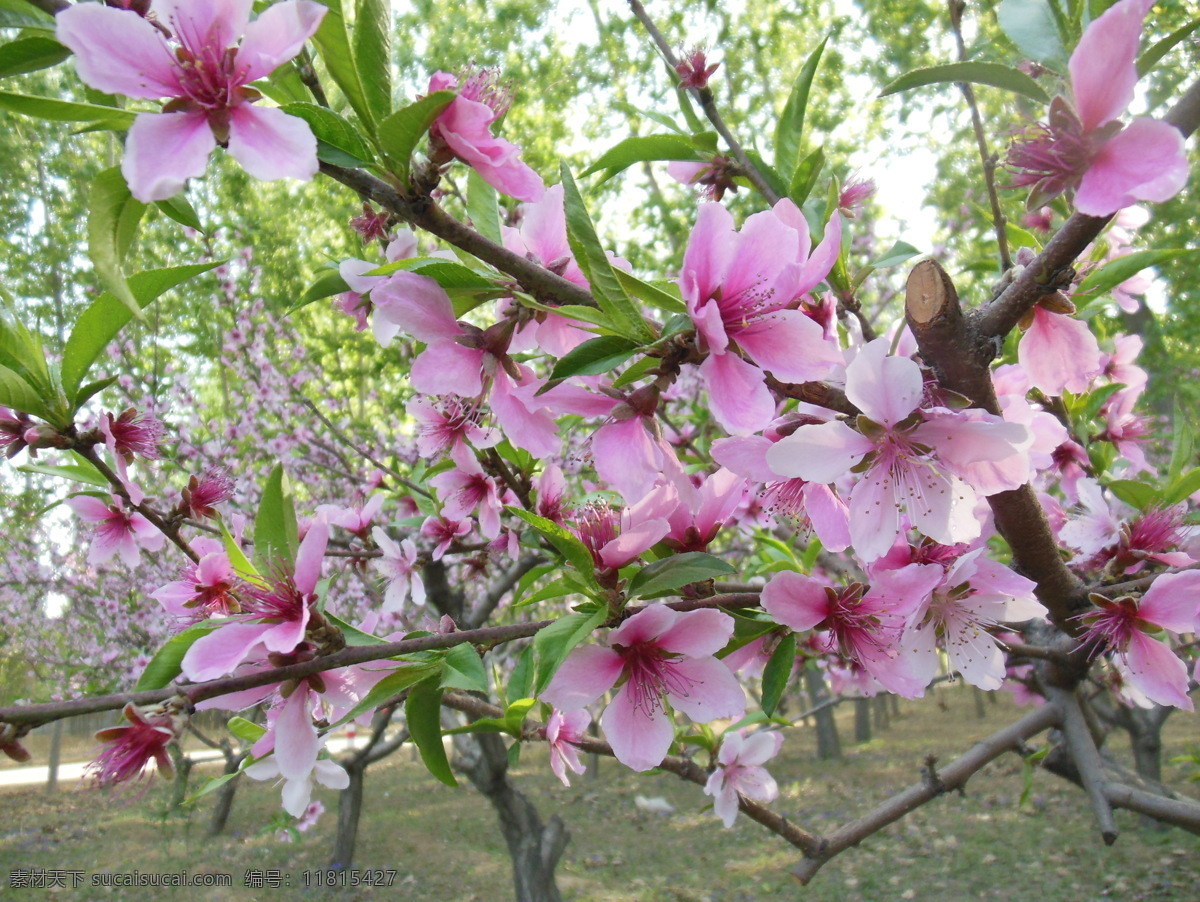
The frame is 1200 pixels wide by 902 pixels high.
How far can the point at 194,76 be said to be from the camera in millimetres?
810

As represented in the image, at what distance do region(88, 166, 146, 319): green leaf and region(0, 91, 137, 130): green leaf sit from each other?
0.05 m

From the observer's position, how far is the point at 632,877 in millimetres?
7633

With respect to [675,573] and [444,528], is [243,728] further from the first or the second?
[675,573]

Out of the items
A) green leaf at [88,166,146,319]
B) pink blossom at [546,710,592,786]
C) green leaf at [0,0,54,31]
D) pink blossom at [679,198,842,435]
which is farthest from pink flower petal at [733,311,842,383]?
pink blossom at [546,710,592,786]

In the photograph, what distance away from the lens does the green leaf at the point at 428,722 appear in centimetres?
103

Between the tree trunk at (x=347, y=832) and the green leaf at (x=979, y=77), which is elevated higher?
the green leaf at (x=979, y=77)

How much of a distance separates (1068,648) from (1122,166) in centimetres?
141

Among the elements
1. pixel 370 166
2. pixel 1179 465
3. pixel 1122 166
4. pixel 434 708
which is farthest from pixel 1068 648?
pixel 370 166

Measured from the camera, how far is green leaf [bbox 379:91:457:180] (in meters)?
0.73

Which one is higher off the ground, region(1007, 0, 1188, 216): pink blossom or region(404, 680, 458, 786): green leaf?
region(1007, 0, 1188, 216): pink blossom

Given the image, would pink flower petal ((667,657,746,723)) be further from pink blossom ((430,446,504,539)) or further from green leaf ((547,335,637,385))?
pink blossom ((430,446,504,539))

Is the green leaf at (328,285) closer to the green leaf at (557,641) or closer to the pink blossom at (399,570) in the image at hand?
the green leaf at (557,641)

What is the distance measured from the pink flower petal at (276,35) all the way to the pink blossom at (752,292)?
1.49 feet

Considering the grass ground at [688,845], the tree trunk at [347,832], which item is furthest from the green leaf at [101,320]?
the tree trunk at [347,832]
